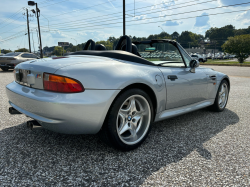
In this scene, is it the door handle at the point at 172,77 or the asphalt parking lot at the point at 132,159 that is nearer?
the asphalt parking lot at the point at 132,159

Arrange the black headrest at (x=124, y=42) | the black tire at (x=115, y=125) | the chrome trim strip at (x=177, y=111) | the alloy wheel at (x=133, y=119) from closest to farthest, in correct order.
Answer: the black tire at (x=115, y=125) < the alloy wheel at (x=133, y=119) < the chrome trim strip at (x=177, y=111) < the black headrest at (x=124, y=42)

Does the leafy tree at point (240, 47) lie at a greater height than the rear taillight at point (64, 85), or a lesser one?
greater

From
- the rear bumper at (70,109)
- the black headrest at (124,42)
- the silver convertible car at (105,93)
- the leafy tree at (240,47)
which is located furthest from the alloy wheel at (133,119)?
the leafy tree at (240,47)

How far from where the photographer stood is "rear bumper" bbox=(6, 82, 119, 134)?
77.8 inches

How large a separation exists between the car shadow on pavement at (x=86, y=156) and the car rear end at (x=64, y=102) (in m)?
0.37

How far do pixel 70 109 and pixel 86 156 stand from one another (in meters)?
0.65

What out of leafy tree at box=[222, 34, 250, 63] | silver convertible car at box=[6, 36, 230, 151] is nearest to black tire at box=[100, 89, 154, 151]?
silver convertible car at box=[6, 36, 230, 151]

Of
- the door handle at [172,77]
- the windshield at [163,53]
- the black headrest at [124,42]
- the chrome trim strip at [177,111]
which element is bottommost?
the chrome trim strip at [177,111]

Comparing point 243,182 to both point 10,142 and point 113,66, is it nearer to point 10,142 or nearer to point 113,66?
point 113,66

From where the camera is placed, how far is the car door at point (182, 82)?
113 inches

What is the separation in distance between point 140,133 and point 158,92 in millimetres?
563

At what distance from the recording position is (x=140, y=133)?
2625 millimetres

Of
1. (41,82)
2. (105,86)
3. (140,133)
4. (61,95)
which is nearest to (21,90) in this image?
(41,82)

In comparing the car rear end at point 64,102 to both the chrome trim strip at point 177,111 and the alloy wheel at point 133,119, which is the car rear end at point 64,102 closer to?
the alloy wheel at point 133,119
